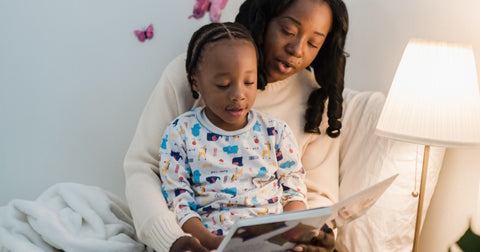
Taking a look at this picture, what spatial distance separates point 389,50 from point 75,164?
4.69 ft

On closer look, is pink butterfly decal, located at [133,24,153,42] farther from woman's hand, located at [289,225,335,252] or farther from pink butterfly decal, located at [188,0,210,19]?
woman's hand, located at [289,225,335,252]

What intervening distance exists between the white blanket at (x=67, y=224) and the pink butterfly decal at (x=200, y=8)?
0.98 m

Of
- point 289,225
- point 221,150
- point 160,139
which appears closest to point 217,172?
point 221,150

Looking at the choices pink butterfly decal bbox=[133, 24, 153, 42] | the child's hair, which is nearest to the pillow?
the child's hair

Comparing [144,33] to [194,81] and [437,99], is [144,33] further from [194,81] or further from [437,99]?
[437,99]

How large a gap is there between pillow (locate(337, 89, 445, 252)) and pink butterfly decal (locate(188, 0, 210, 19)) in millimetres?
907

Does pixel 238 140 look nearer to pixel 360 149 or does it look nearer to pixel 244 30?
pixel 244 30

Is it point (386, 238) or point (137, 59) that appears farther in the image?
point (137, 59)

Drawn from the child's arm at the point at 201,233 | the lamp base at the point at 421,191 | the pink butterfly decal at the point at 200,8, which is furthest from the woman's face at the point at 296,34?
the pink butterfly decal at the point at 200,8

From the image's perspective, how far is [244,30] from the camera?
1542 millimetres

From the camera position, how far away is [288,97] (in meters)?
1.82

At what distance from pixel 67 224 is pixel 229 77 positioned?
0.62 metres

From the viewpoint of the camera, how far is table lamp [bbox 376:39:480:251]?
146 centimetres

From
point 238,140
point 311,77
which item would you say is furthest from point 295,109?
point 238,140
